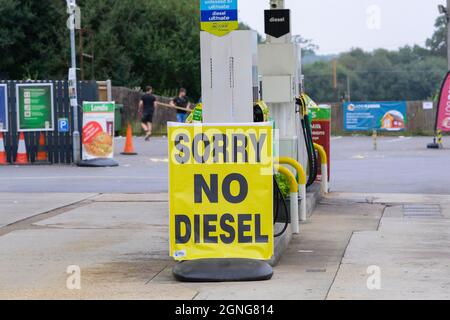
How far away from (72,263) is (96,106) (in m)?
12.6

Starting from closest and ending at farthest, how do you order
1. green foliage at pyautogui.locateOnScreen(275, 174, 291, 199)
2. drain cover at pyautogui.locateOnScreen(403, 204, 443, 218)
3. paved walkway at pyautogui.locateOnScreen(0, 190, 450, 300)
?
paved walkway at pyautogui.locateOnScreen(0, 190, 450, 300) < green foliage at pyautogui.locateOnScreen(275, 174, 291, 199) < drain cover at pyautogui.locateOnScreen(403, 204, 443, 218)

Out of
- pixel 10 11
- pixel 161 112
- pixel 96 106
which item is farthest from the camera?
pixel 10 11

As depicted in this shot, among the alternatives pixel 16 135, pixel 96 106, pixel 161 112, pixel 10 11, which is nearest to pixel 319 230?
pixel 96 106

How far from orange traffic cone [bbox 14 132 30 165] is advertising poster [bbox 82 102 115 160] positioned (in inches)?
67.2

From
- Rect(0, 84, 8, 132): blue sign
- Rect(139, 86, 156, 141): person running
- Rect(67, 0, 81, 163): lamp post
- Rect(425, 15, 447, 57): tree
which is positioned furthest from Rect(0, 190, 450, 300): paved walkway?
Rect(425, 15, 447, 57): tree

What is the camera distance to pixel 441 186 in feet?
58.7

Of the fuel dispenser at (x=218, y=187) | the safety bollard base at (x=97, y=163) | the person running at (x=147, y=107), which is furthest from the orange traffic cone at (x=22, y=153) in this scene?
the fuel dispenser at (x=218, y=187)

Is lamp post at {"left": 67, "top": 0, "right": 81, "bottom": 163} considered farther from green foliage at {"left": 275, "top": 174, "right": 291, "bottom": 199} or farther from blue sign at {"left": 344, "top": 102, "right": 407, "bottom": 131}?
blue sign at {"left": 344, "top": 102, "right": 407, "bottom": 131}

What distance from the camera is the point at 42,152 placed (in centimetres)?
2341

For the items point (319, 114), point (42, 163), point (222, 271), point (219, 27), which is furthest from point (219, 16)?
point (42, 163)

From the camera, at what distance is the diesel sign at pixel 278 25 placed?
1359 centimetres

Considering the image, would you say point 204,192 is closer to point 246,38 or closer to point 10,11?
point 246,38

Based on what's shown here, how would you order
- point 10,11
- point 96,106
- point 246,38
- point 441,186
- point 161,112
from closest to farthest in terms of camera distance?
point 246,38, point 441,186, point 96,106, point 161,112, point 10,11

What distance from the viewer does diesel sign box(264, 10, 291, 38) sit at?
44.6 ft
